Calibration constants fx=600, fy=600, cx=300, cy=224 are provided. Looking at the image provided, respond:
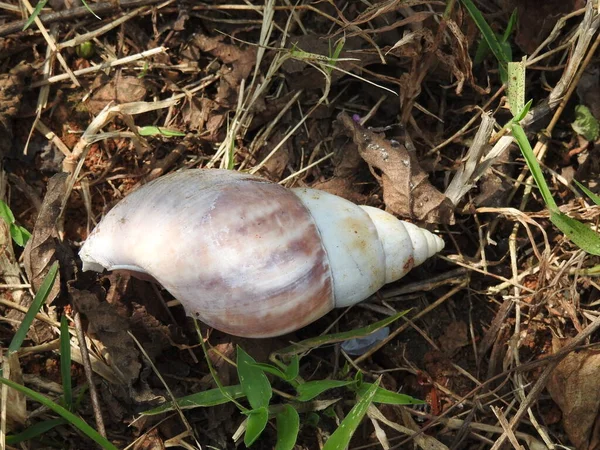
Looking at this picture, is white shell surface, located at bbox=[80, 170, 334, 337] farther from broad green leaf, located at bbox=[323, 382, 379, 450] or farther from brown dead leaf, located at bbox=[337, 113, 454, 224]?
brown dead leaf, located at bbox=[337, 113, 454, 224]

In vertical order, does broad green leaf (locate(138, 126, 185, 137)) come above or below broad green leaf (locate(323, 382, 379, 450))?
above

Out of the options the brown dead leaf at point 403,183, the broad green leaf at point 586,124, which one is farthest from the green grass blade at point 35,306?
the broad green leaf at point 586,124

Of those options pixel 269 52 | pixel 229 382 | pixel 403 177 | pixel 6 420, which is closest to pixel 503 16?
pixel 403 177

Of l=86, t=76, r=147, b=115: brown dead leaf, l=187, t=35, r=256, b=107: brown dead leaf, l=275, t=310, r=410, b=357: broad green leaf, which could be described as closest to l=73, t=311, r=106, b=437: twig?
l=275, t=310, r=410, b=357: broad green leaf

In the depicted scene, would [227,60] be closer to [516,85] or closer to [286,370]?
[516,85]

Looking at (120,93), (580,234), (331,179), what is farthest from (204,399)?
(580,234)

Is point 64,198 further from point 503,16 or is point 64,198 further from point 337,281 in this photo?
point 503,16
